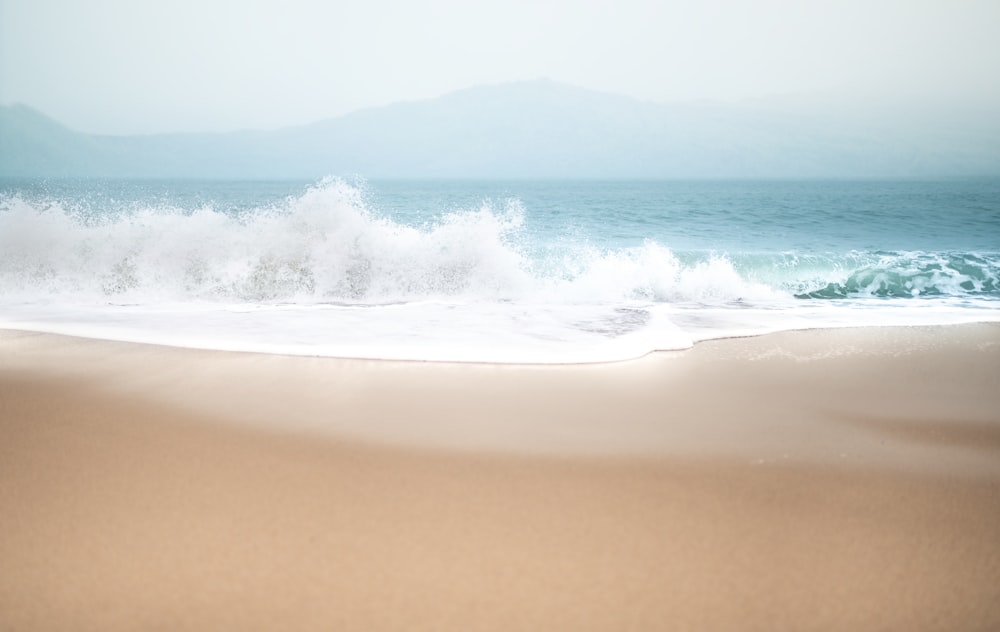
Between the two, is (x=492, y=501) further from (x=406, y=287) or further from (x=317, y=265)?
(x=317, y=265)

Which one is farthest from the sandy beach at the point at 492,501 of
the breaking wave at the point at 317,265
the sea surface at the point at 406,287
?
the breaking wave at the point at 317,265

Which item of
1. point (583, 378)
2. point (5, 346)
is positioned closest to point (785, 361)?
point (583, 378)

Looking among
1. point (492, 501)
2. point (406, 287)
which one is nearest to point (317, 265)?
point (406, 287)

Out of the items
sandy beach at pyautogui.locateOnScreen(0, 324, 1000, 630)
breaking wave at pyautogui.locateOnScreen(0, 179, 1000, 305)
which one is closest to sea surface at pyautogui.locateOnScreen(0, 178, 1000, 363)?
breaking wave at pyautogui.locateOnScreen(0, 179, 1000, 305)

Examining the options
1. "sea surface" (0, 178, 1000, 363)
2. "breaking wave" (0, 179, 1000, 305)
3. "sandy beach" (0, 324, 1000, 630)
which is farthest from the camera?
"breaking wave" (0, 179, 1000, 305)

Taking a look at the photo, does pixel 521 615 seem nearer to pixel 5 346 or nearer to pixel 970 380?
pixel 970 380

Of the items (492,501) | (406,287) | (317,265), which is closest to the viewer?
(492,501)

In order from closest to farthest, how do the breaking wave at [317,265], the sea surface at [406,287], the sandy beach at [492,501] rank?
the sandy beach at [492,501] → the sea surface at [406,287] → the breaking wave at [317,265]

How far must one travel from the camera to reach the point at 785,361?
5.23m

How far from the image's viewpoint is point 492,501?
8.82ft

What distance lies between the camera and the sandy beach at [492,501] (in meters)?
2.03

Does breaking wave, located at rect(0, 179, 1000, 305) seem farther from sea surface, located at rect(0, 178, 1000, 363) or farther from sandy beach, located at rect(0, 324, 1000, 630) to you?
sandy beach, located at rect(0, 324, 1000, 630)

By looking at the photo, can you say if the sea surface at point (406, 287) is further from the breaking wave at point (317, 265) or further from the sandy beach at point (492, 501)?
the sandy beach at point (492, 501)

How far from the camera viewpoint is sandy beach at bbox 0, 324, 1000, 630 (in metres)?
2.03
